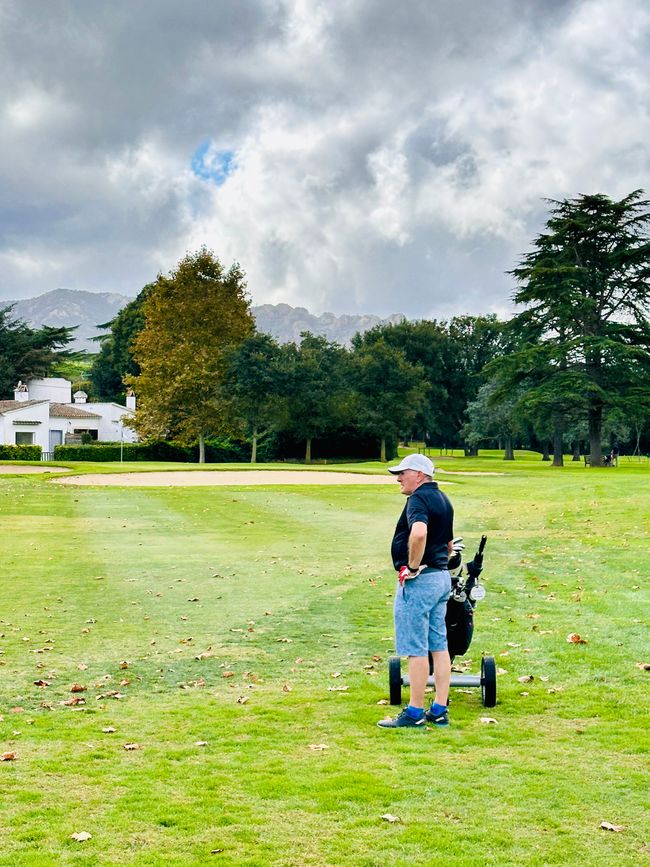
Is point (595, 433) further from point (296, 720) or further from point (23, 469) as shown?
point (296, 720)

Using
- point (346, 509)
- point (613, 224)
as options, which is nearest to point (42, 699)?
point (346, 509)

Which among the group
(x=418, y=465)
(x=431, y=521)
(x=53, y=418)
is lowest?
(x=431, y=521)

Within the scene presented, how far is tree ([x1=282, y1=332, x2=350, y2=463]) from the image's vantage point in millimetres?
70938

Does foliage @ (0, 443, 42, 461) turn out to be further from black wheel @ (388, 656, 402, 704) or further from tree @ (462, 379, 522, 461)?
black wheel @ (388, 656, 402, 704)

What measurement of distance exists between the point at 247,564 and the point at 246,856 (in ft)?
38.9

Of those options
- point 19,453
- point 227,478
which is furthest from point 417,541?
point 19,453

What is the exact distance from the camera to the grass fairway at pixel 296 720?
16.8 feet

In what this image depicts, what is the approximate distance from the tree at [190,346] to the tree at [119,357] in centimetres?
2042

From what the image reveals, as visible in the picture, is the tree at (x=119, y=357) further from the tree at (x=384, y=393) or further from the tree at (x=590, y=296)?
the tree at (x=590, y=296)

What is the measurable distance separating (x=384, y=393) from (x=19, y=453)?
30.1 m

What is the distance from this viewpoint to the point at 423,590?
734cm

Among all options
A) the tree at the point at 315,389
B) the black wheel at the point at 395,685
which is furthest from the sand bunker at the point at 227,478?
the black wheel at the point at 395,685

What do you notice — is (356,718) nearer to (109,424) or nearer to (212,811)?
(212,811)

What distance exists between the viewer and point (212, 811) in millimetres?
5465
